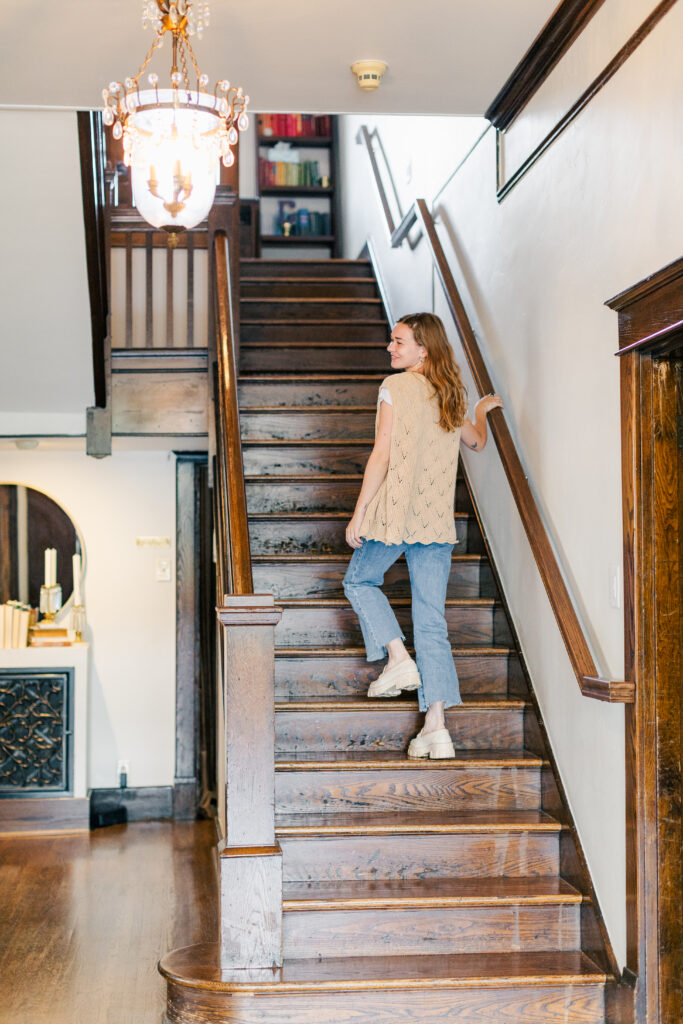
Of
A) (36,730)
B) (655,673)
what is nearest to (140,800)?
(36,730)

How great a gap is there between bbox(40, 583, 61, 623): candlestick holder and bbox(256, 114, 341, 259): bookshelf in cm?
358

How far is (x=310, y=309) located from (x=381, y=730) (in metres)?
3.21

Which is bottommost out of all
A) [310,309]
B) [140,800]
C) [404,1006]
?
[140,800]

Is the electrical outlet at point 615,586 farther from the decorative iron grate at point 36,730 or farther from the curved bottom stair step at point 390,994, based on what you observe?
the decorative iron grate at point 36,730

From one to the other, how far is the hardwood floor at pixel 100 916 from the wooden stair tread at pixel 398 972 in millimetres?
478

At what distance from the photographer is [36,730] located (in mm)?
5879

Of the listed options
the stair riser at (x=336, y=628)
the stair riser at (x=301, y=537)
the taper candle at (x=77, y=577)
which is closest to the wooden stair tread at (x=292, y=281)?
the taper candle at (x=77, y=577)

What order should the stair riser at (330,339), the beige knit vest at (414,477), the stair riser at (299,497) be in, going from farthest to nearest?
the stair riser at (330,339) < the stair riser at (299,497) < the beige knit vest at (414,477)

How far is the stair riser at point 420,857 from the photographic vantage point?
10.7 ft

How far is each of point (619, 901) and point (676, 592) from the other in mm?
869

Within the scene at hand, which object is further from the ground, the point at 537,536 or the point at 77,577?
the point at 537,536

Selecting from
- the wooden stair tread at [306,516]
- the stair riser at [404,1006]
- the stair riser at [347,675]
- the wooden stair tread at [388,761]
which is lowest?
the stair riser at [404,1006]

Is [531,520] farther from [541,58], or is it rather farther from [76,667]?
[76,667]

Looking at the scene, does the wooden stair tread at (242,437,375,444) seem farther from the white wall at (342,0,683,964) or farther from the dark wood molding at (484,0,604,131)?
the dark wood molding at (484,0,604,131)
